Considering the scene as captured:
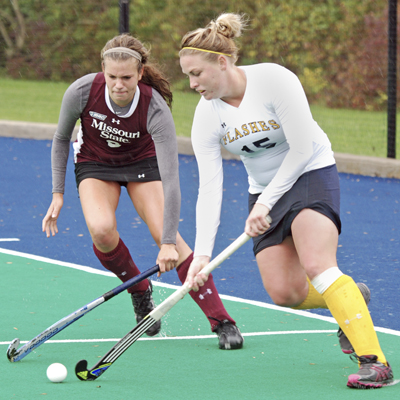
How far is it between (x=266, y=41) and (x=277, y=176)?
11999mm

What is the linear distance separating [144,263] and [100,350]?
222cm

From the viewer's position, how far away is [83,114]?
495 centimetres

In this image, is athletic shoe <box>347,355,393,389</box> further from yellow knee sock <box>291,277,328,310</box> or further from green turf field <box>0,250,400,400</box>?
yellow knee sock <box>291,277,328,310</box>

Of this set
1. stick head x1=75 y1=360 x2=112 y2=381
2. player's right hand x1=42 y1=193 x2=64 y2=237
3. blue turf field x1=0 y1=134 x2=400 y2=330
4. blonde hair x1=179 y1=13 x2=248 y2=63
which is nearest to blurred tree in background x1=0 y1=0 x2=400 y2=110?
blue turf field x1=0 y1=134 x2=400 y2=330

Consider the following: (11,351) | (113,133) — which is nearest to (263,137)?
(113,133)

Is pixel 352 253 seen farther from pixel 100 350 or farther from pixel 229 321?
pixel 100 350

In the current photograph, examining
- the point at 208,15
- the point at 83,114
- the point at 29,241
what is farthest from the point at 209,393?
the point at 208,15

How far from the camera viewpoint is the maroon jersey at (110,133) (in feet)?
16.0

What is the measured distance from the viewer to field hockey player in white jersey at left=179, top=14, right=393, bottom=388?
388 cm

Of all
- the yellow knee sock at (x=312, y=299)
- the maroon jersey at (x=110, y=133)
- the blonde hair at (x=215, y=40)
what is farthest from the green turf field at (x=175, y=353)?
the blonde hair at (x=215, y=40)

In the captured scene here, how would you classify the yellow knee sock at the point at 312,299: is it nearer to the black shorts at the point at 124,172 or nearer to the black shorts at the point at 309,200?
the black shorts at the point at 309,200

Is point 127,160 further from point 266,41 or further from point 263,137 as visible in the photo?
point 266,41

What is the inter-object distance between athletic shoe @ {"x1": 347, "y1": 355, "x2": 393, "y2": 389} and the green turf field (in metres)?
0.04

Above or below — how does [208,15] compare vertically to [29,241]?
above
